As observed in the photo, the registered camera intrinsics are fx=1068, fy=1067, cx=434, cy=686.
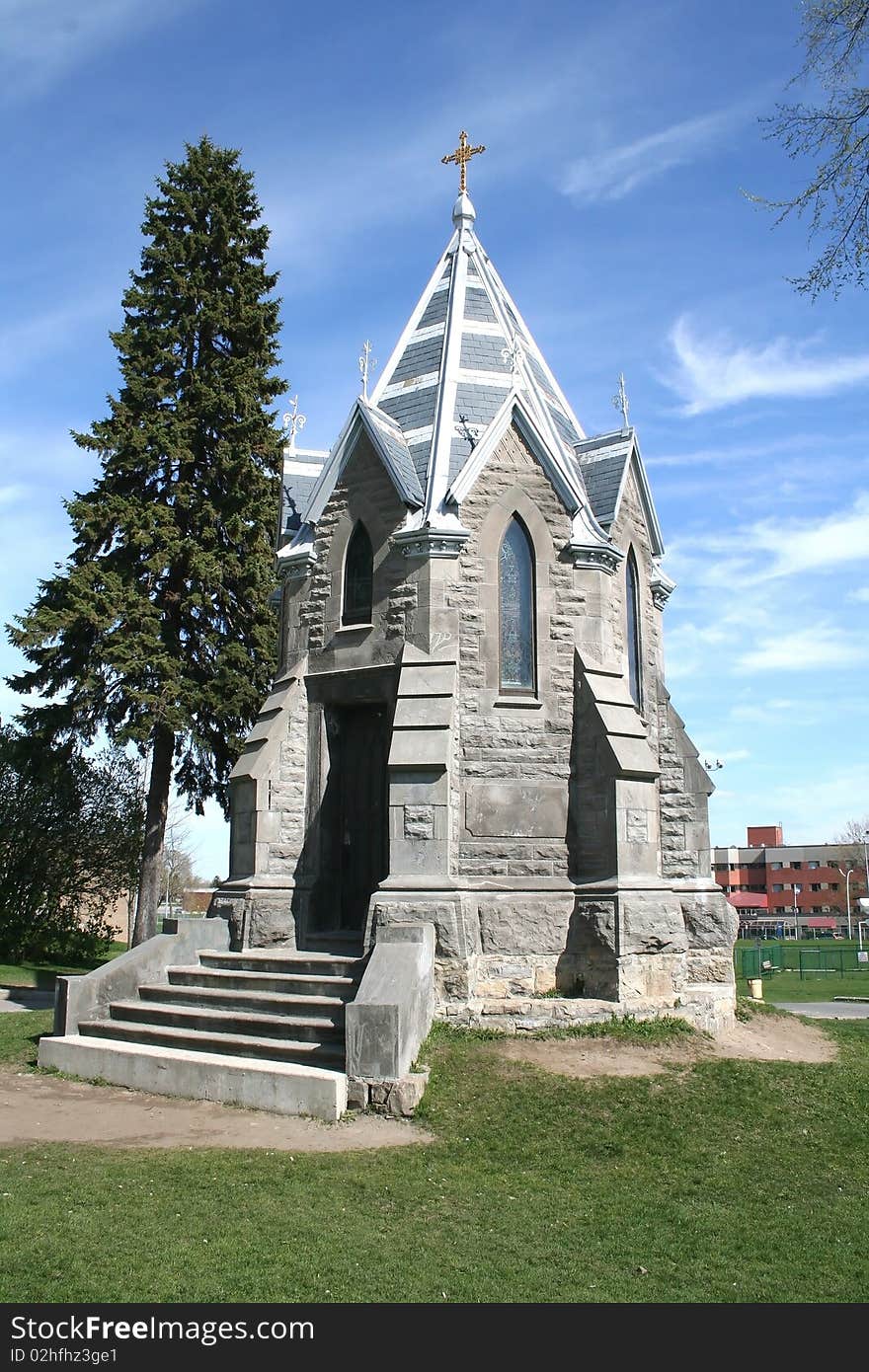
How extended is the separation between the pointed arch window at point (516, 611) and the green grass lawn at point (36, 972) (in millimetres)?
12043

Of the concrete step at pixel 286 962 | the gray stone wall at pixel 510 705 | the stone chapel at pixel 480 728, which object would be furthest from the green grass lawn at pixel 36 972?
the gray stone wall at pixel 510 705

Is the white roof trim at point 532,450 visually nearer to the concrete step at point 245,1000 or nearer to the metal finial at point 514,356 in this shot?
the metal finial at point 514,356

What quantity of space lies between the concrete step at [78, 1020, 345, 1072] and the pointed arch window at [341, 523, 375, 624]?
583 cm

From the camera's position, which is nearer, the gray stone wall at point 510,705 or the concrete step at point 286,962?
the concrete step at point 286,962

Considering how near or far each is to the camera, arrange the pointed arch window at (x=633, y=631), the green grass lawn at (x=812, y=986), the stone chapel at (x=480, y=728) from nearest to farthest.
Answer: the stone chapel at (x=480, y=728) → the pointed arch window at (x=633, y=631) → the green grass lawn at (x=812, y=986)

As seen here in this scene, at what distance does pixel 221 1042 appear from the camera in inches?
435

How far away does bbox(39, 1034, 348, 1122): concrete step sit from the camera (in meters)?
9.58

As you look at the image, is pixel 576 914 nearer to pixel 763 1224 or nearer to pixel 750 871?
pixel 763 1224

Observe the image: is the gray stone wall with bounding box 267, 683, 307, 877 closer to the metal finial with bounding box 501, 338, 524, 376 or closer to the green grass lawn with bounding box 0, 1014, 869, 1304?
the green grass lawn with bounding box 0, 1014, 869, 1304

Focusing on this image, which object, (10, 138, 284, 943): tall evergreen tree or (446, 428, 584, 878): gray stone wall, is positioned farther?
(10, 138, 284, 943): tall evergreen tree

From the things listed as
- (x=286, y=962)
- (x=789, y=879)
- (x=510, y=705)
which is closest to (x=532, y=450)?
(x=510, y=705)

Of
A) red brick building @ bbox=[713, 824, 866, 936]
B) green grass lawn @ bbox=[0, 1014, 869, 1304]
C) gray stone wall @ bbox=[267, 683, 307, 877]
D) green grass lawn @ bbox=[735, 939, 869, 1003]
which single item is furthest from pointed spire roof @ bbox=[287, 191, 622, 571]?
red brick building @ bbox=[713, 824, 866, 936]

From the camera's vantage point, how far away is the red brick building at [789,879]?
4107 inches
